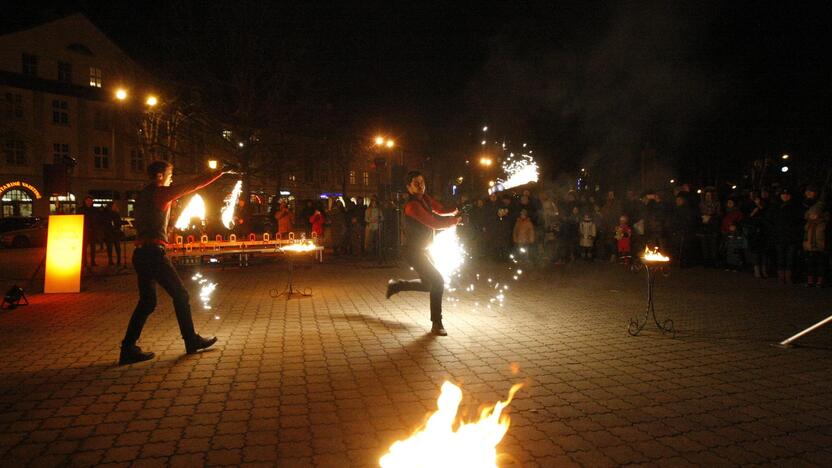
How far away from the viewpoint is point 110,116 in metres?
43.5

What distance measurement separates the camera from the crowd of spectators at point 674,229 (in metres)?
11.6

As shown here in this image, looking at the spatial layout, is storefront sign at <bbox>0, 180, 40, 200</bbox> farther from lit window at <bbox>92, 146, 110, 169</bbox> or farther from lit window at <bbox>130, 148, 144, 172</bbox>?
lit window at <bbox>130, 148, 144, 172</bbox>

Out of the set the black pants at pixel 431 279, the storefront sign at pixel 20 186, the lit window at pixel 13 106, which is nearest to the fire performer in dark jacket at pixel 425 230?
the black pants at pixel 431 279

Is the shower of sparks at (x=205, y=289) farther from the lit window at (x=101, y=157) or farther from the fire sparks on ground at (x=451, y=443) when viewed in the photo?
the lit window at (x=101, y=157)

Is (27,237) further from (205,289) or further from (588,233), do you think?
(588,233)

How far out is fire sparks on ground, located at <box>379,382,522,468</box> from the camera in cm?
374

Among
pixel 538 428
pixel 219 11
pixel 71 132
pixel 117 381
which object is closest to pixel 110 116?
pixel 71 132

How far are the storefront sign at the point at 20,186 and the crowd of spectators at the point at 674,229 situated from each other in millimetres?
34592

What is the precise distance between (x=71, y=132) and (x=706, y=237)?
42.7m

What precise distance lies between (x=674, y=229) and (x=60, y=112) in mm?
42264

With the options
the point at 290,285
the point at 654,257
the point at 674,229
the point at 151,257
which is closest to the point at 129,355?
the point at 151,257

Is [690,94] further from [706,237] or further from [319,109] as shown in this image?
[319,109]

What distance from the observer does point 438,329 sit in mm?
7453

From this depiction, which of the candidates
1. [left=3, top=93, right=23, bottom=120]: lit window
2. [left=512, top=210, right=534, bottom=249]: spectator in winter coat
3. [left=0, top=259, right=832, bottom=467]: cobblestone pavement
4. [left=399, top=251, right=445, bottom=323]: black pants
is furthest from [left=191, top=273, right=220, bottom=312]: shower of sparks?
[left=3, top=93, right=23, bottom=120]: lit window
